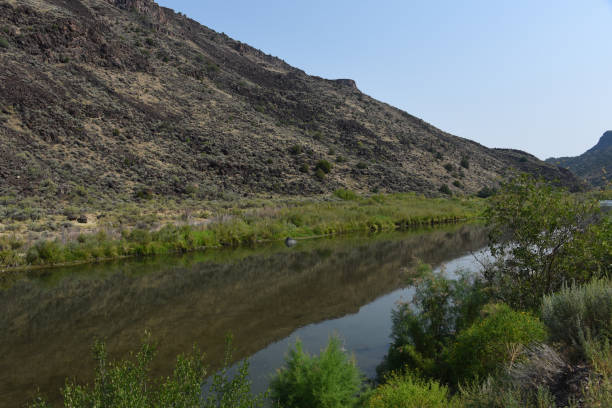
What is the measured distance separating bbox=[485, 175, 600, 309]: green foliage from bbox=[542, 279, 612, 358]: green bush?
9.56 feet

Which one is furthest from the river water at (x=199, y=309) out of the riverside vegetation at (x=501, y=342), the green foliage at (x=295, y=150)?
the green foliage at (x=295, y=150)

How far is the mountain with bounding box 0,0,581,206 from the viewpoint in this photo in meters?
39.9

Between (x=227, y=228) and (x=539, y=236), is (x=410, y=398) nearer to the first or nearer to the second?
(x=539, y=236)

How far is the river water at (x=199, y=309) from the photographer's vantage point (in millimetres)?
10242

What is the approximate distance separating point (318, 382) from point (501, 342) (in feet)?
10.5

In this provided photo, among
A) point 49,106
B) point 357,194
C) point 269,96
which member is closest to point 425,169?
point 357,194

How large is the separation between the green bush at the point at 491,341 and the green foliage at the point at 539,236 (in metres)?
2.08

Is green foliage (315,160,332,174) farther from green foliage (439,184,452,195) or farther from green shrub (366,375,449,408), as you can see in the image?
green shrub (366,375,449,408)

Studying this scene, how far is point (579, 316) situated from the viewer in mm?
6102

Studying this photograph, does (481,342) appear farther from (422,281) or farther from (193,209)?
(193,209)

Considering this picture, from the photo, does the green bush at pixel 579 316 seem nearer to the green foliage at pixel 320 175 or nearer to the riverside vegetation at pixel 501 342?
the riverside vegetation at pixel 501 342

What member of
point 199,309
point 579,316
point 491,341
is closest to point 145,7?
point 199,309

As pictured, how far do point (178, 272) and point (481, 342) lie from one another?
15559 mm

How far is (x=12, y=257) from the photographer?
19.7 m
